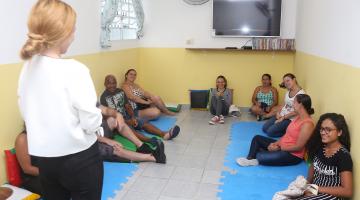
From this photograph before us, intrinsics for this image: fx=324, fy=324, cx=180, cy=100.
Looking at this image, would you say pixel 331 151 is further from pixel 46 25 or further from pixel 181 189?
pixel 46 25

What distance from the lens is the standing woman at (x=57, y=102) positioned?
116 cm

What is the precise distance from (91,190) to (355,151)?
6.58 feet

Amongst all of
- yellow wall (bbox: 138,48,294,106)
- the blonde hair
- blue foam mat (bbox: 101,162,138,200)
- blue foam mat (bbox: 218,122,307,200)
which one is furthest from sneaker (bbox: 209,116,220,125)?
the blonde hair

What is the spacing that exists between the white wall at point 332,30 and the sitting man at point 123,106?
2.10m

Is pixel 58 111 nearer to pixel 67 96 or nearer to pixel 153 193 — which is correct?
pixel 67 96

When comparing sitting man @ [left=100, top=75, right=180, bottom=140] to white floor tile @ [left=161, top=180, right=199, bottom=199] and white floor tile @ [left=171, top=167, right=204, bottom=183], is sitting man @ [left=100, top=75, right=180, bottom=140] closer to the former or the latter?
white floor tile @ [left=171, top=167, right=204, bottom=183]

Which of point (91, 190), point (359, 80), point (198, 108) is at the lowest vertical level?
point (198, 108)

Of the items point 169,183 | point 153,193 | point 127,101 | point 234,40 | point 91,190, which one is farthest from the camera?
point 234,40

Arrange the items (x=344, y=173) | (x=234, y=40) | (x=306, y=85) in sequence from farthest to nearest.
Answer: (x=234, y=40) → (x=306, y=85) → (x=344, y=173)

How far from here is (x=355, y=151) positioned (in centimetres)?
243

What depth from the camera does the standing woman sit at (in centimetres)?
116

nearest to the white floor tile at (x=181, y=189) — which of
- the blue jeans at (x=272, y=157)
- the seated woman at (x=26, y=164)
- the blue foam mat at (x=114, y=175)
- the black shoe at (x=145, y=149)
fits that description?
the blue foam mat at (x=114, y=175)

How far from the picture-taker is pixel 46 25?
1.15m

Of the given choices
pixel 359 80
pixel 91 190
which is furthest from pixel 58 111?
pixel 359 80
